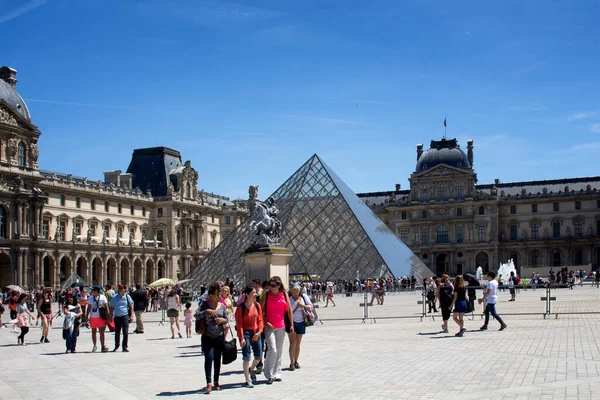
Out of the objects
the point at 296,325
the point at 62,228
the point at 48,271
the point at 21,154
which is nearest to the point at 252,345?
the point at 296,325

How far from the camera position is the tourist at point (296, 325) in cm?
1066

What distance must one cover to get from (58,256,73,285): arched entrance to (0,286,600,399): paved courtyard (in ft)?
141

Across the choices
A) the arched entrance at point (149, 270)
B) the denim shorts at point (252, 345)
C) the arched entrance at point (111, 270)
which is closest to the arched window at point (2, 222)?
the arched entrance at point (111, 270)

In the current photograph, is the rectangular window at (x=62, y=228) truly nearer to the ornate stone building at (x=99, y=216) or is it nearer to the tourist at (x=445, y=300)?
the ornate stone building at (x=99, y=216)

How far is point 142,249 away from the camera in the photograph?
6506 centimetres

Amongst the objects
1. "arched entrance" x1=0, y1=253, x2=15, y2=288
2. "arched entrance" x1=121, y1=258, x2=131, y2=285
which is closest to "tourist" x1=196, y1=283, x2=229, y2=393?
"arched entrance" x1=0, y1=253, x2=15, y2=288

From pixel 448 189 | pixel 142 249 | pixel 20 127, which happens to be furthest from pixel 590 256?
pixel 20 127

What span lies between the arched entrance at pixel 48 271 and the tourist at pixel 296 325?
1872 inches

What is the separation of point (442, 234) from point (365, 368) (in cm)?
7420

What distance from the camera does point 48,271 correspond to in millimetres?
56812

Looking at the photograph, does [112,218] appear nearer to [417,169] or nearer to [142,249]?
[142,249]

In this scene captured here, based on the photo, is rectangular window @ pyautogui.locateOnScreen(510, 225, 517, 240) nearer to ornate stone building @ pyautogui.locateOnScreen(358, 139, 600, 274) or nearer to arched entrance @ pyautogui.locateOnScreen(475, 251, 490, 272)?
ornate stone building @ pyautogui.locateOnScreen(358, 139, 600, 274)

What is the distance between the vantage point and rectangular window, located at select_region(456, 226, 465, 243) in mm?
82188

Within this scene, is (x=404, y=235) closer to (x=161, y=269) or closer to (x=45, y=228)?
(x=161, y=269)
